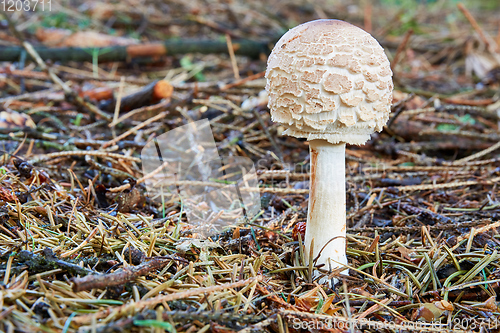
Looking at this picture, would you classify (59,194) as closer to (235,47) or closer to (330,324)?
(330,324)

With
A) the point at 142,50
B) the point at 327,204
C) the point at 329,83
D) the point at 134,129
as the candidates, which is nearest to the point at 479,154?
the point at 327,204

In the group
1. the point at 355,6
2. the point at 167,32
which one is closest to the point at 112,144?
the point at 167,32

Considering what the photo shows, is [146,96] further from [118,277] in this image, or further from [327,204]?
[118,277]

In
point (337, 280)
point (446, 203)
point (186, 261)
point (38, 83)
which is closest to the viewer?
point (186, 261)

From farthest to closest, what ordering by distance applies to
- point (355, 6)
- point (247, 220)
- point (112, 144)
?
point (355, 6) → point (112, 144) → point (247, 220)

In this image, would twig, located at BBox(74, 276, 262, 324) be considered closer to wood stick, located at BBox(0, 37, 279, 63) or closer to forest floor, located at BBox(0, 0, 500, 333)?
forest floor, located at BBox(0, 0, 500, 333)

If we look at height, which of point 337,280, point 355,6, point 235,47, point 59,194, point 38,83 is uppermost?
point 355,6

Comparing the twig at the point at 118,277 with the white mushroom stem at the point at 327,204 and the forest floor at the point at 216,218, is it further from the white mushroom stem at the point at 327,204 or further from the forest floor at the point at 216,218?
the white mushroom stem at the point at 327,204

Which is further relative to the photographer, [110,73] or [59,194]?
[110,73]
